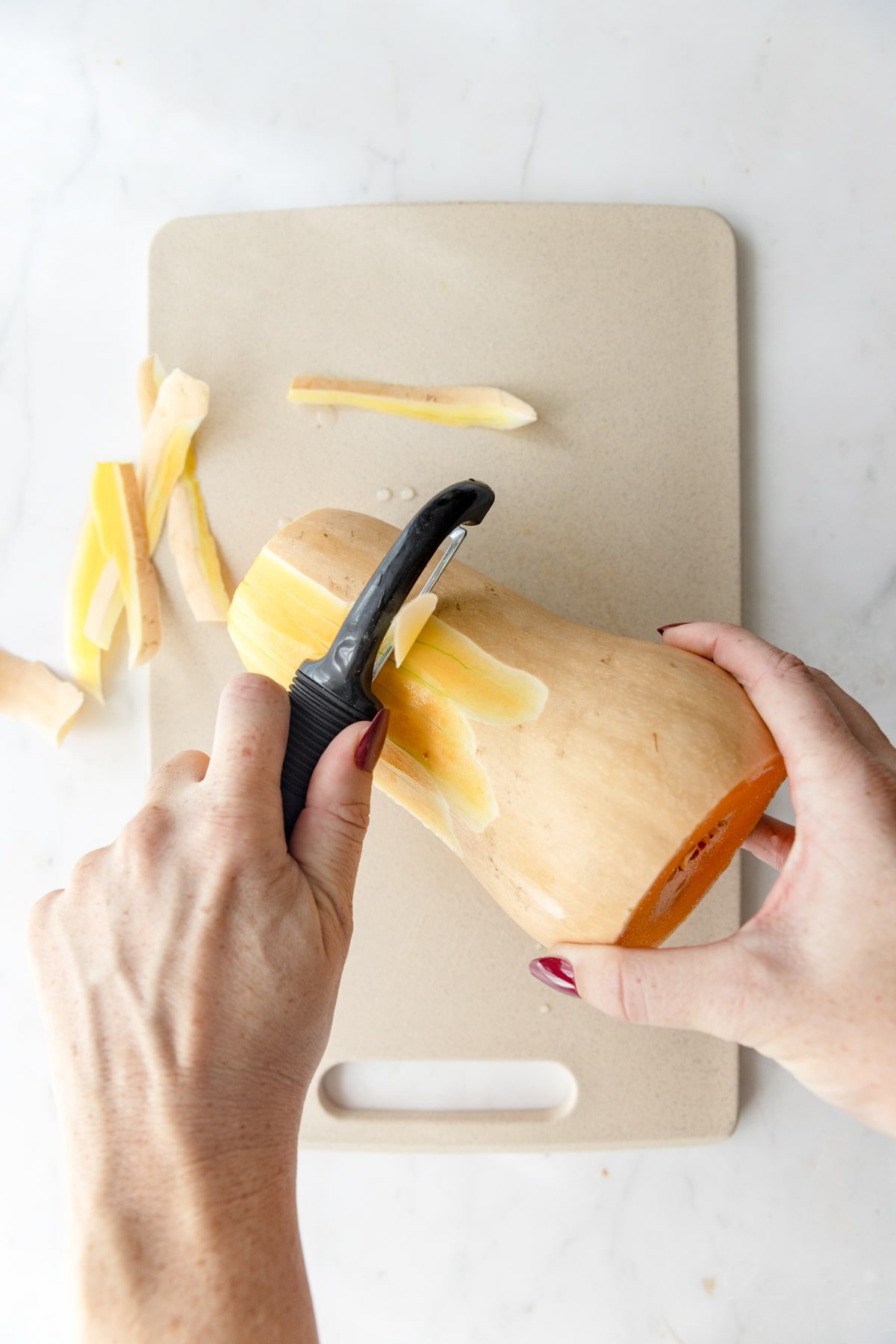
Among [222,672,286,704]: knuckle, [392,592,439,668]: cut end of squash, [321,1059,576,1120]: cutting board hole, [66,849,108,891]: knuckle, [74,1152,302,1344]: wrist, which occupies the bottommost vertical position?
[321,1059,576,1120]: cutting board hole

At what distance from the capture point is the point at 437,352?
1.33m

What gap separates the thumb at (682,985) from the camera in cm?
84

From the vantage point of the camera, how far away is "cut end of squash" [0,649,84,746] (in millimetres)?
1370

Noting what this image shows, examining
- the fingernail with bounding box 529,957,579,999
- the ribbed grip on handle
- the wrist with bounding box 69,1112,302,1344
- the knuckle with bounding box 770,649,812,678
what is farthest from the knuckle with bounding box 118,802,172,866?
the knuckle with bounding box 770,649,812,678

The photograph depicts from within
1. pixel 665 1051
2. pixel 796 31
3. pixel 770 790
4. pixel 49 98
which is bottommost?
pixel 665 1051

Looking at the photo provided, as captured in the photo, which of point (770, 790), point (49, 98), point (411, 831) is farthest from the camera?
point (49, 98)

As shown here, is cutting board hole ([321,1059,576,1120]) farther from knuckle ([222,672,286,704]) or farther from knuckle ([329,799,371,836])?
knuckle ([222,672,286,704])

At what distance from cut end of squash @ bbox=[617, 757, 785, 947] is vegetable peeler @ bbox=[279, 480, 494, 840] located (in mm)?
346

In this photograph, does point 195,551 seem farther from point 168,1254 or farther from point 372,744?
point 168,1254

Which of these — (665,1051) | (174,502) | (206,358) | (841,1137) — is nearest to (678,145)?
(206,358)

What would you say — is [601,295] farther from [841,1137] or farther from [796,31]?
[841,1137]

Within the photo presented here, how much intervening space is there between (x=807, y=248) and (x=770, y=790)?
0.88 metres

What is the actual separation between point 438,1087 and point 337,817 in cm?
67

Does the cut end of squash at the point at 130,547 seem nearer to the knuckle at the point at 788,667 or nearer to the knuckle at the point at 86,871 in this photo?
the knuckle at the point at 86,871
